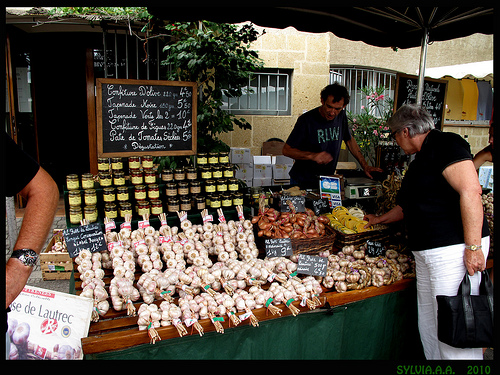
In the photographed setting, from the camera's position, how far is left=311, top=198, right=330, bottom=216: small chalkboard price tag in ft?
10.4

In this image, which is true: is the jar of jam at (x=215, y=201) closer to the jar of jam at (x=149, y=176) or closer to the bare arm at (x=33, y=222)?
the jar of jam at (x=149, y=176)

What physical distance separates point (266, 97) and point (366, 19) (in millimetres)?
3393

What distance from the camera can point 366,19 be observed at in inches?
147

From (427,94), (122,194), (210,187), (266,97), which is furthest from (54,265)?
(427,94)

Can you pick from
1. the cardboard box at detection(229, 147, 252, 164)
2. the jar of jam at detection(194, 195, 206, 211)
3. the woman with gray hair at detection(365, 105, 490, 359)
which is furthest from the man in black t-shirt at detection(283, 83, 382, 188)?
the cardboard box at detection(229, 147, 252, 164)

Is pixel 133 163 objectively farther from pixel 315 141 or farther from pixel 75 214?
pixel 315 141

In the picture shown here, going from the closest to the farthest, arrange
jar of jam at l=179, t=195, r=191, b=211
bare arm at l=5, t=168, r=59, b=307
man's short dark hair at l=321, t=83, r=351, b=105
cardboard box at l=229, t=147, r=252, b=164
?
bare arm at l=5, t=168, r=59, b=307, jar of jam at l=179, t=195, r=191, b=211, man's short dark hair at l=321, t=83, r=351, b=105, cardboard box at l=229, t=147, r=252, b=164

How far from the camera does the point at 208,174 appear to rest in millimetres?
3326

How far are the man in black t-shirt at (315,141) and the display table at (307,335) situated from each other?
164 centimetres

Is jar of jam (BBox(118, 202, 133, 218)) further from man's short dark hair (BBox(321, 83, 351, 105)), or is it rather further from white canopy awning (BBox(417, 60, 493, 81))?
white canopy awning (BBox(417, 60, 493, 81))

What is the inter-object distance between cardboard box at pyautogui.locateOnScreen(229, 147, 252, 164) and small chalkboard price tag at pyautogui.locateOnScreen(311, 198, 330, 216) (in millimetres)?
3172
